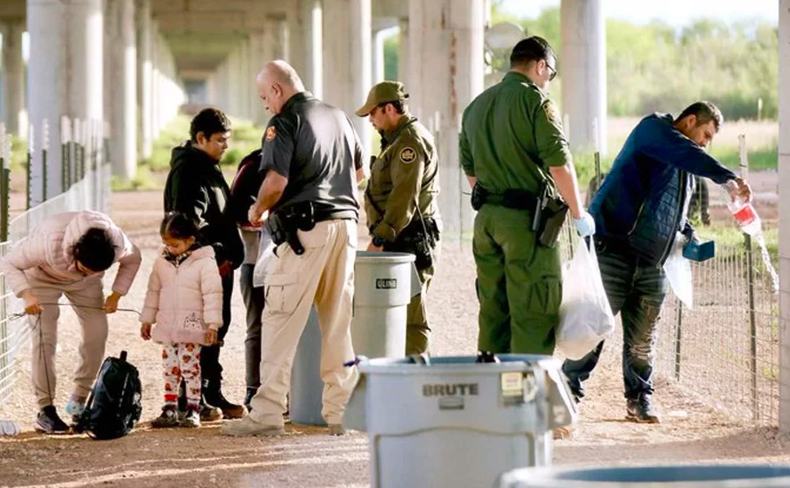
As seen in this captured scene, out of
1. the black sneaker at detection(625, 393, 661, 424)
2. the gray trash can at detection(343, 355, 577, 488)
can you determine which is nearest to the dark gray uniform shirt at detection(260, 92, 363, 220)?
the black sneaker at detection(625, 393, 661, 424)

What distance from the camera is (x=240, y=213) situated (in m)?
11.0

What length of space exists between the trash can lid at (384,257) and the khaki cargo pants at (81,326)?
1.55 metres

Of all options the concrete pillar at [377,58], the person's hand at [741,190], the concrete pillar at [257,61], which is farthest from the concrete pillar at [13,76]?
the person's hand at [741,190]

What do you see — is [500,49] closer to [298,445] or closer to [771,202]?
[771,202]

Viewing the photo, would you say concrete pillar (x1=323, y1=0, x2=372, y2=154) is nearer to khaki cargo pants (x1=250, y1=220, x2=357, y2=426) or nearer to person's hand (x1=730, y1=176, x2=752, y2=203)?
khaki cargo pants (x1=250, y1=220, x2=357, y2=426)

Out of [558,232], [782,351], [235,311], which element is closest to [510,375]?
[558,232]

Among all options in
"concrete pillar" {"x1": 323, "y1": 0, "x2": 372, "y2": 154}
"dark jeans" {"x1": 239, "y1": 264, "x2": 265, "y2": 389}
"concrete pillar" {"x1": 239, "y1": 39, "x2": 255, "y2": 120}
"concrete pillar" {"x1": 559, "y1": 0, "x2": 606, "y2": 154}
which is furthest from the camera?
"concrete pillar" {"x1": 239, "y1": 39, "x2": 255, "y2": 120}

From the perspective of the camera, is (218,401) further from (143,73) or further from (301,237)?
(143,73)

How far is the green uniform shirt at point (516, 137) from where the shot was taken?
961cm

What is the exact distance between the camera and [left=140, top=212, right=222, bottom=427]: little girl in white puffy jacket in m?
10.3

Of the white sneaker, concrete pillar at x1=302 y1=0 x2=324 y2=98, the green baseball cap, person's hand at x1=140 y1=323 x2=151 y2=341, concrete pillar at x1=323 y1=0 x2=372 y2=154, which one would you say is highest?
concrete pillar at x1=302 y1=0 x2=324 y2=98

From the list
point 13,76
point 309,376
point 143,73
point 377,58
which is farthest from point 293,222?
point 13,76

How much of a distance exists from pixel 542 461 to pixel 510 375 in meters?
0.37

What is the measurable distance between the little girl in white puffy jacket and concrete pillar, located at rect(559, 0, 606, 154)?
Result: 33.1 meters
